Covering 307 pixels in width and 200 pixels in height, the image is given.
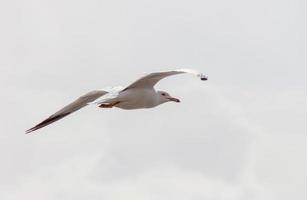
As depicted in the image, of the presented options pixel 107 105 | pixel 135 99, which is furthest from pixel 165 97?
pixel 107 105

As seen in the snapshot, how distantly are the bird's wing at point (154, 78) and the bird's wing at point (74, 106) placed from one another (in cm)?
136

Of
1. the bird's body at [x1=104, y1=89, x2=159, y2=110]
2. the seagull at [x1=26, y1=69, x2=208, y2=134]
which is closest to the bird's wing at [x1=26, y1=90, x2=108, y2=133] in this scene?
the seagull at [x1=26, y1=69, x2=208, y2=134]

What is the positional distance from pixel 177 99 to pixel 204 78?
18.5ft

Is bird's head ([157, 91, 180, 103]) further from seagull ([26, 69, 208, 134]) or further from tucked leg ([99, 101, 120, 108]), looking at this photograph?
tucked leg ([99, 101, 120, 108])

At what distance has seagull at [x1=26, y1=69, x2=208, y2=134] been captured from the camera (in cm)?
3378

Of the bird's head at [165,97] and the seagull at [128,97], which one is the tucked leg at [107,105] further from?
the bird's head at [165,97]

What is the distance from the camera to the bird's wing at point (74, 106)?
35.7 meters

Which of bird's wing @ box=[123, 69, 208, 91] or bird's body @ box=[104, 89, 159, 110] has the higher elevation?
bird's wing @ box=[123, 69, 208, 91]

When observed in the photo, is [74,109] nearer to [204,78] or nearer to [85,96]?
[85,96]

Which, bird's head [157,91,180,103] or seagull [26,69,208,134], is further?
bird's head [157,91,180,103]

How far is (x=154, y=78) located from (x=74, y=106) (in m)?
2.93

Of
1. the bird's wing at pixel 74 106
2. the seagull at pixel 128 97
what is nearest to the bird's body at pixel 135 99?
the seagull at pixel 128 97

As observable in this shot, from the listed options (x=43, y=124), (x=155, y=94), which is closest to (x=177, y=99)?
(x=155, y=94)

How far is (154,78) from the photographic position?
112 feet
